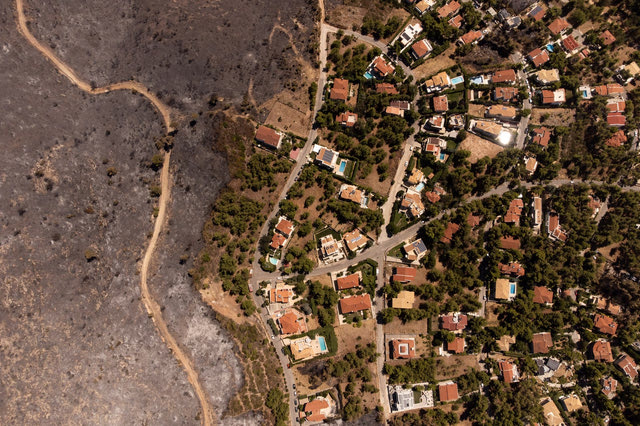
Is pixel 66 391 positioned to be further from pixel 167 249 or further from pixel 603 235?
pixel 603 235

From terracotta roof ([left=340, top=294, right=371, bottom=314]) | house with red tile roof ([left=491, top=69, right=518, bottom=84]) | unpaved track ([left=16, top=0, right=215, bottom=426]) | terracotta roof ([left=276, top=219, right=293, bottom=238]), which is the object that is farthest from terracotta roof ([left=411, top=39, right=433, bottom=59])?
unpaved track ([left=16, top=0, right=215, bottom=426])

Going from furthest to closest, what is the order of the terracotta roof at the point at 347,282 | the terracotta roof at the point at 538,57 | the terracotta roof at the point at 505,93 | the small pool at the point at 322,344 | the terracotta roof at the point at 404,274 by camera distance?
1. the terracotta roof at the point at 538,57
2. the terracotta roof at the point at 505,93
3. the terracotta roof at the point at 404,274
4. the terracotta roof at the point at 347,282
5. the small pool at the point at 322,344

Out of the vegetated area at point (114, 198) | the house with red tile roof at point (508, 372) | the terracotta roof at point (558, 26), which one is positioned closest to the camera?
the vegetated area at point (114, 198)

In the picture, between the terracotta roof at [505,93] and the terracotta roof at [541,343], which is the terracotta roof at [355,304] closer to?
the terracotta roof at [541,343]

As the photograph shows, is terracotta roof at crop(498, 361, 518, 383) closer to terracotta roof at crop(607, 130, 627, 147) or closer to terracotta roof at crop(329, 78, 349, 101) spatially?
terracotta roof at crop(607, 130, 627, 147)

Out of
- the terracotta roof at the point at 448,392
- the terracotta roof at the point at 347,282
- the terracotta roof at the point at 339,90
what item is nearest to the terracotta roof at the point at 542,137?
the terracotta roof at the point at 339,90

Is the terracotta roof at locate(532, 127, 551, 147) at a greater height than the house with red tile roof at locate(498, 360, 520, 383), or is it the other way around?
the terracotta roof at locate(532, 127, 551, 147)

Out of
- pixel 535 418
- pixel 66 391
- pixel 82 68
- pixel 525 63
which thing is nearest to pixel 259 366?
pixel 66 391
